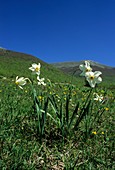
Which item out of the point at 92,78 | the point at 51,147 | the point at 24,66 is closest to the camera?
the point at 92,78

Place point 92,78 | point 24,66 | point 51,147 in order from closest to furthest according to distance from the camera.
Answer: point 92,78 → point 51,147 → point 24,66

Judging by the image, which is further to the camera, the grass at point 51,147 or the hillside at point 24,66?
the hillside at point 24,66

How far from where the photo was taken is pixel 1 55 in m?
34.9

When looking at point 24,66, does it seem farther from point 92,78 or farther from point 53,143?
point 92,78

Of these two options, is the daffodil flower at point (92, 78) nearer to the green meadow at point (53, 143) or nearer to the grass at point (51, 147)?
the green meadow at point (53, 143)

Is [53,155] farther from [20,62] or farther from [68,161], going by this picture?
[20,62]

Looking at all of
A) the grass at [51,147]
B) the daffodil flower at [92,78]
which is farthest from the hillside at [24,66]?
the daffodil flower at [92,78]

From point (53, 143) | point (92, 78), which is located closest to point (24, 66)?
point (53, 143)

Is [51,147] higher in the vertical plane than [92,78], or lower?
lower

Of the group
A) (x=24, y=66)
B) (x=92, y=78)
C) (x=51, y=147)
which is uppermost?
(x=24, y=66)

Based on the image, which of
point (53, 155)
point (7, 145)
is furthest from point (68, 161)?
point (7, 145)

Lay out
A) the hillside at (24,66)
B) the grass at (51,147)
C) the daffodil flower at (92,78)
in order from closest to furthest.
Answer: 1. the grass at (51,147)
2. the daffodil flower at (92,78)
3. the hillside at (24,66)

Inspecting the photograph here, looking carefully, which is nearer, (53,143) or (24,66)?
(53,143)

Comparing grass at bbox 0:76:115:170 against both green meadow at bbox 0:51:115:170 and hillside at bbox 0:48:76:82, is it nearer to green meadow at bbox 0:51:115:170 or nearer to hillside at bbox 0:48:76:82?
green meadow at bbox 0:51:115:170
